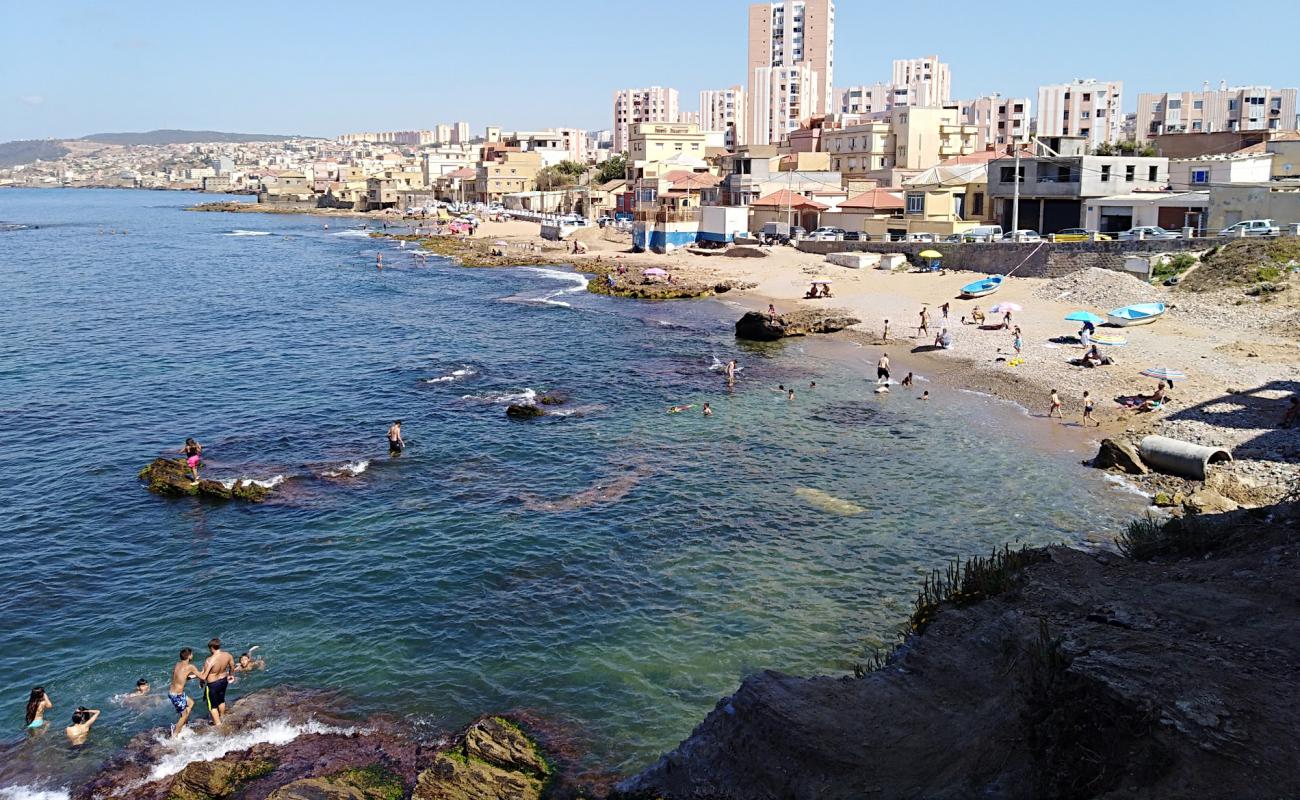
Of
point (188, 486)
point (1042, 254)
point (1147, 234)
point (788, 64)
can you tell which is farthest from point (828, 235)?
point (788, 64)

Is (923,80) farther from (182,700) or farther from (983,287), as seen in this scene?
(182,700)

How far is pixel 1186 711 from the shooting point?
29.4 ft

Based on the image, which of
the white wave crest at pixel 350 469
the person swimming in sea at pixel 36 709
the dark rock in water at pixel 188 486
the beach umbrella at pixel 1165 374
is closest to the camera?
the person swimming in sea at pixel 36 709

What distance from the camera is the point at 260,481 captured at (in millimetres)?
27141

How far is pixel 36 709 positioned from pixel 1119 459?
84.2ft

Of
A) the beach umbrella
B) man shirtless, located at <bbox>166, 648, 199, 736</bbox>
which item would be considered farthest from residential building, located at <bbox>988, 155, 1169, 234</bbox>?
man shirtless, located at <bbox>166, 648, 199, 736</bbox>

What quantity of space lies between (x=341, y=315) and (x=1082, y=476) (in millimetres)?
46721

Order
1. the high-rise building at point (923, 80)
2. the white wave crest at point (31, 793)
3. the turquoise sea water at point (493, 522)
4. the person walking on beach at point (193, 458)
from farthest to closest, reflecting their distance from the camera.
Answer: the high-rise building at point (923, 80), the person walking on beach at point (193, 458), the turquoise sea water at point (493, 522), the white wave crest at point (31, 793)

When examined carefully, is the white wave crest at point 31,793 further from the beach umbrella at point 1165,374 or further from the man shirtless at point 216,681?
the beach umbrella at point 1165,374

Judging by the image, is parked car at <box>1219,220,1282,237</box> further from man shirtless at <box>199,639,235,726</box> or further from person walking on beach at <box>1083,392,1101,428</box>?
man shirtless at <box>199,639,235,726</box>

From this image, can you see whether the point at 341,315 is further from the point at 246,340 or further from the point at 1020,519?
the point at 1020,519

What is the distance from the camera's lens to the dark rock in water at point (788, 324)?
47.3 m

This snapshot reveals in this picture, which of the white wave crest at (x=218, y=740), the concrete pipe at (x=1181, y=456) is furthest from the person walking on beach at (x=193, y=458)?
the concrete pipe at (x=1181, y=456)

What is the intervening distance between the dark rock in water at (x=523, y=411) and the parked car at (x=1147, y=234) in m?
32.7
